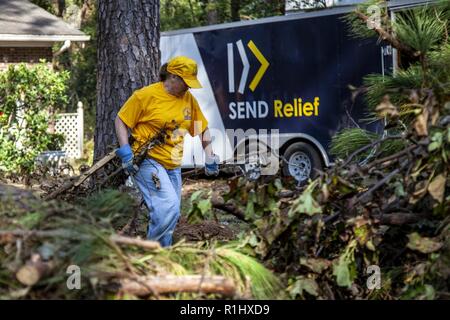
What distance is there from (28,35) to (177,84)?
49.9 ft

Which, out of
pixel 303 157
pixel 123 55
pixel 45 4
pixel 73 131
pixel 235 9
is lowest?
pixel 73 131

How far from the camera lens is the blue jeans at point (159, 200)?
643cm

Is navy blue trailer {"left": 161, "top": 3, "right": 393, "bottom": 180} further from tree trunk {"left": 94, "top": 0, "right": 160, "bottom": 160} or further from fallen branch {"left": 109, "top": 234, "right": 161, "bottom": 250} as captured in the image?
fallen branch {"left": 109, "top": 234, "right": 161, "bottom": 250}

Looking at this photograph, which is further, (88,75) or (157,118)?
(88,75)

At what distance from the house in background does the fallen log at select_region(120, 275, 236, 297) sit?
17314mm

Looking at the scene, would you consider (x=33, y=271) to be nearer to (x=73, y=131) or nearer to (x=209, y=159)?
(x=209, y=159)

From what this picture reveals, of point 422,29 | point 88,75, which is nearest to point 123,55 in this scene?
point 422,29

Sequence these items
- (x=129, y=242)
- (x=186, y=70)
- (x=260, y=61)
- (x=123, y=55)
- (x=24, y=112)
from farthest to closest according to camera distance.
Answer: (x=24, y=112) < (x=260, y=61) < (x=123, y=55) < (x=186, y=70) < (x=129, y=242)

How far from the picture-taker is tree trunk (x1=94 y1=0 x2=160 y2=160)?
28.2 ft

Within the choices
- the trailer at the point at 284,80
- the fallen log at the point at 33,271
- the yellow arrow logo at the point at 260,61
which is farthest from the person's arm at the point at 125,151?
the yellow arrow logo at the point at 260,61

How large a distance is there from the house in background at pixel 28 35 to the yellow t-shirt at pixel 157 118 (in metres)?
14.7

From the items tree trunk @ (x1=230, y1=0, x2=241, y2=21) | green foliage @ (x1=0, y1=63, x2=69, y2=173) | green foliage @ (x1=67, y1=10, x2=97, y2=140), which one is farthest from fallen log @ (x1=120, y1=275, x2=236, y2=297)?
green foliage @ (x1=67, y1=10, x2=97, y2=140)

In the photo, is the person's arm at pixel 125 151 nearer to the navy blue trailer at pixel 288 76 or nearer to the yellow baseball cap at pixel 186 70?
the yellow baseball cap at pixel 186 70

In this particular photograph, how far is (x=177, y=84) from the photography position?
258 inches
